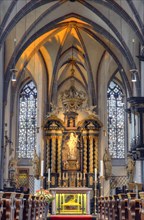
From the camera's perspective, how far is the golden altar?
72.9 ft

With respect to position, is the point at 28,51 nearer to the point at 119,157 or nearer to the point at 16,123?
the point at 16,123

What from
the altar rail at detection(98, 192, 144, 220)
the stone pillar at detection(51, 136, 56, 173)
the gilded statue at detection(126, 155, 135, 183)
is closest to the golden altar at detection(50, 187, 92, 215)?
the gilded statue at detection(126, 155, 135, 183)

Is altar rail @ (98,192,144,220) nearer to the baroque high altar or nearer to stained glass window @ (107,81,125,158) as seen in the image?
the baroque high altar

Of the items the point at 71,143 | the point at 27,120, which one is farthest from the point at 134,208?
the point at 27,120

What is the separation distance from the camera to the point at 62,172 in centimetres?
3212

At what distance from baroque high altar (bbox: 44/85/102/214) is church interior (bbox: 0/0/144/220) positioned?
2.8 inches

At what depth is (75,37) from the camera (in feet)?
108

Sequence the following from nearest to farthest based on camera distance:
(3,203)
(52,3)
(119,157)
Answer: (3,203) < (52,3) < (119,157)

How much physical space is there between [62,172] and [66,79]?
8465 millimetres

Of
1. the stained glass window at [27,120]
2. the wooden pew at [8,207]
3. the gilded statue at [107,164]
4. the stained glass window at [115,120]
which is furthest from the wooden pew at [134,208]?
the stained glass window at [27,120]

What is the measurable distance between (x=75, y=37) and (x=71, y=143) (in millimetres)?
7678

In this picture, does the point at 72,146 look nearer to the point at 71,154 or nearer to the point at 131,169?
the point at 71,154

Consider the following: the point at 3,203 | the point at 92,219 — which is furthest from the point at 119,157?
the point at 3,203

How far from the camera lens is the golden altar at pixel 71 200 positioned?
22.2 m
